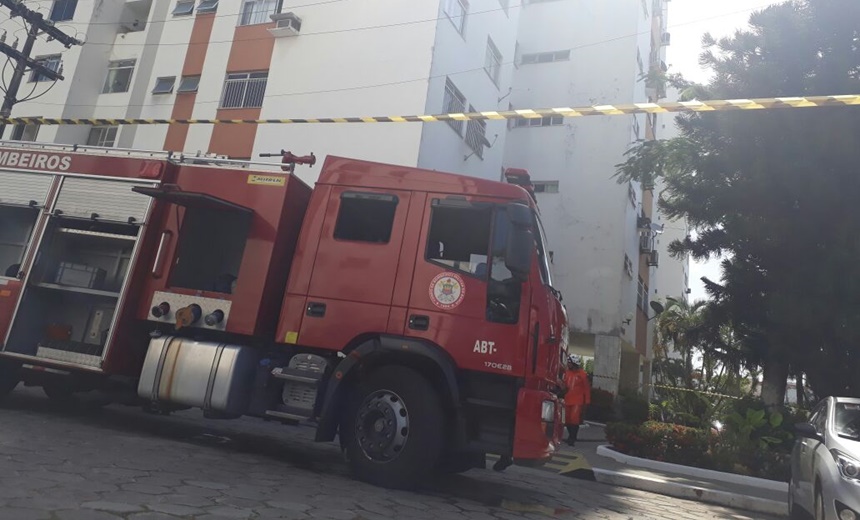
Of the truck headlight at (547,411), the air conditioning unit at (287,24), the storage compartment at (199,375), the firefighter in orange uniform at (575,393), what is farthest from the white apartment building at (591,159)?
the storage compartment at (199,375)

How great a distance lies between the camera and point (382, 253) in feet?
19.0

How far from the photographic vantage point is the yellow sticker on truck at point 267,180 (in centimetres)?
645

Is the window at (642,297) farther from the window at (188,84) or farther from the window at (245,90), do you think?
the window at (188,84)

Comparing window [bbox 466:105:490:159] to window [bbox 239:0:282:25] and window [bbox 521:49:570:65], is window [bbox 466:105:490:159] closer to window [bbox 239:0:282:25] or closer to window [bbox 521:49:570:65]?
window [bbox 239:0:282:25]

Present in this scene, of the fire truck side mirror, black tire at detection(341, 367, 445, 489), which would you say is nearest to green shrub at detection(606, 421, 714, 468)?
black tire at detection(341, 367, 445, 489)

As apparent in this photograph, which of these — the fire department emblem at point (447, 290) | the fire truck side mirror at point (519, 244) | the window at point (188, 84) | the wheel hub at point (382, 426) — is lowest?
the wheel hub at point (382, 426)

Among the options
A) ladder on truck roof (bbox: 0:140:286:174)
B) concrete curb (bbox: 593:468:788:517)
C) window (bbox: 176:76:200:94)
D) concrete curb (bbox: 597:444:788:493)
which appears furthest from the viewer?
window (bbox: 176:76:200:94)

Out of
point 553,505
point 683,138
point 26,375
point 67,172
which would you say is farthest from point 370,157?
point 553,505

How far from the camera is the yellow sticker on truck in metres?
6.45

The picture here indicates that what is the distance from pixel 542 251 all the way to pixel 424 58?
1041 cm

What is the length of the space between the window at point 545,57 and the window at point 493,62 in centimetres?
587

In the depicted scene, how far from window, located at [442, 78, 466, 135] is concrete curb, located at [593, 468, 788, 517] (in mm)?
9915

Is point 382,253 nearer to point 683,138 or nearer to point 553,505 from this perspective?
point 553,505

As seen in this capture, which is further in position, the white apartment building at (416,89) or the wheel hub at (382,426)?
the white apartment building at (416,89)
